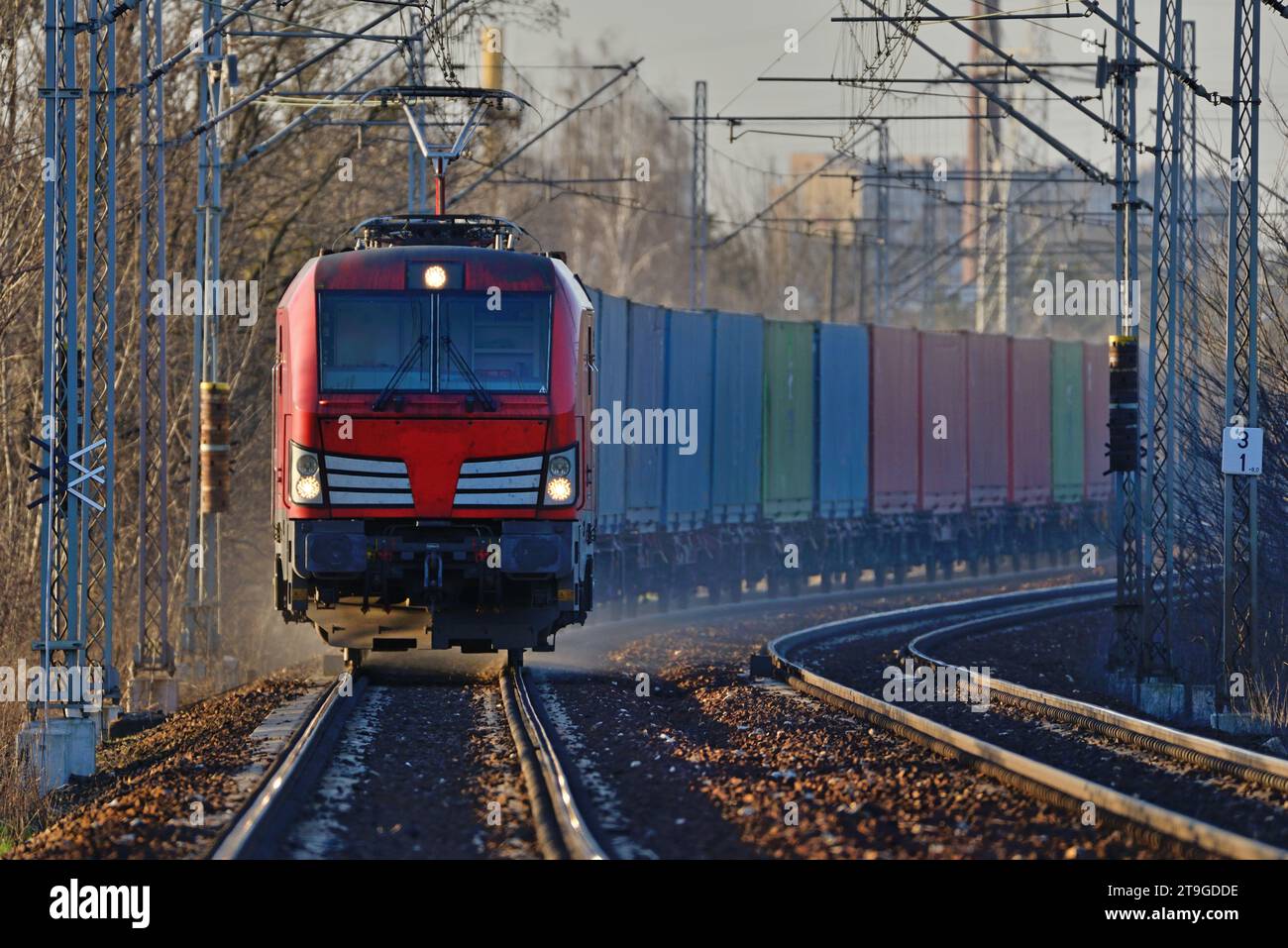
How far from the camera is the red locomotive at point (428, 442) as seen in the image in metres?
13.7

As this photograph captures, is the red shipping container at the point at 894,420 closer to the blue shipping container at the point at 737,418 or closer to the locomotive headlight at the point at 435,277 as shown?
the blue shipping container at the point at 737,418

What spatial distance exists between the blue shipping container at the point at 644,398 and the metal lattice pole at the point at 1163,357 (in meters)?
7.05

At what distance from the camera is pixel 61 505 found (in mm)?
13508

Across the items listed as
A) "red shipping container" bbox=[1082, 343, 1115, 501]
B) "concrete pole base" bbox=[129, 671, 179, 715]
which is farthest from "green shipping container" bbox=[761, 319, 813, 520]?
"concrete pole base" bbox=[129, 671, 179, 715]

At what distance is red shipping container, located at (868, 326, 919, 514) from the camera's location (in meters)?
33.5

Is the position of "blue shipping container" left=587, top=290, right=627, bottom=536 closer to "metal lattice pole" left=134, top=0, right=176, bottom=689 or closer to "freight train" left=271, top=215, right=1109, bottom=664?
"freight train" left=271, top=215, right=1109, bottom=664

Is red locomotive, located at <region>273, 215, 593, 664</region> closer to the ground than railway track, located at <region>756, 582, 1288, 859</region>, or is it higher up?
higher up

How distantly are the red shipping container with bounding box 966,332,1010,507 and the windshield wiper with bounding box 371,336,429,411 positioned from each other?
2300 cm

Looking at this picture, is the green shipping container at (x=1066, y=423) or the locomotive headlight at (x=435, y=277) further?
the green shipping container at (x=1066, y=423)

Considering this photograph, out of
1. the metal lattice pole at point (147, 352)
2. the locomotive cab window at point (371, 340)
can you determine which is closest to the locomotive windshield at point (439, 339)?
the locomotive cab window at point (371, 340)

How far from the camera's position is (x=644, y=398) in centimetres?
2527

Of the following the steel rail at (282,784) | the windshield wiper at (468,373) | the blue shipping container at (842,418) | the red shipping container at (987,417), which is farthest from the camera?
the red shipping container at (987,417)

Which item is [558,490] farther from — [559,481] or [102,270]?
[102,270]

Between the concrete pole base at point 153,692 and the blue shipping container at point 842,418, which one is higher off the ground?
the blue shipping container at point 842,418
